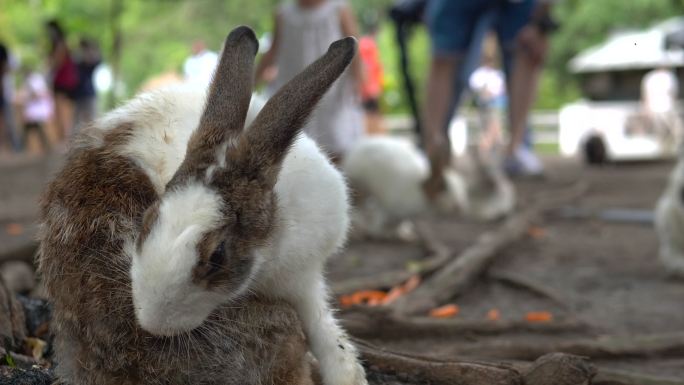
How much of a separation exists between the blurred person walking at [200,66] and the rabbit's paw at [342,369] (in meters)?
0.85

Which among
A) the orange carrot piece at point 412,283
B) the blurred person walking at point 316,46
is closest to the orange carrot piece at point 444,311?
the orange carrot piece at point 412,283

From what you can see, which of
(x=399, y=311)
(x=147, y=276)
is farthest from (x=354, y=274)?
(x=147, y=276)

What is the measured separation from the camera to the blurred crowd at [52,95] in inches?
595

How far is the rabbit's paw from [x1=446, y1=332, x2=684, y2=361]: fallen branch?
103cm

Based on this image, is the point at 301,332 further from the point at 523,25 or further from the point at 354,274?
the point at 523,25

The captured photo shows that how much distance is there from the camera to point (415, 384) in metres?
2.89

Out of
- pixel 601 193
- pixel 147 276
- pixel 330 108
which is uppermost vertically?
pixel 330 108

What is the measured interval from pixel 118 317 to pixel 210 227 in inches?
14.6

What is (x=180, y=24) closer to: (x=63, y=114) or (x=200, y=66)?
(x=63, y=114)

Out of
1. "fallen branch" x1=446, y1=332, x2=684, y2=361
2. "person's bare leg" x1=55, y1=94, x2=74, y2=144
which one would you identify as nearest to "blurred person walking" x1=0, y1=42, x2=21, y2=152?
"person's bare leg" x1=55, y1=94, x2=74, y2=144

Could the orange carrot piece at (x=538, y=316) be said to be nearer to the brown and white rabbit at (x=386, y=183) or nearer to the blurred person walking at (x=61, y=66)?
the brown and white rabbit at (x=386, y=183)

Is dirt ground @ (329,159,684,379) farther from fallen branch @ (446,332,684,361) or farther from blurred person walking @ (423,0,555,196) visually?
blurred person walking @ (423,0,555,196)

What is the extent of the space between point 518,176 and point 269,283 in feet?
29.3

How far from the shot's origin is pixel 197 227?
2006mm
